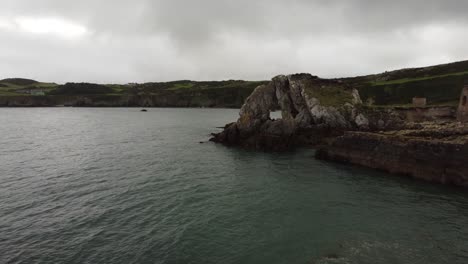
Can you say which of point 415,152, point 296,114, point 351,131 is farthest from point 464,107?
point 296,114

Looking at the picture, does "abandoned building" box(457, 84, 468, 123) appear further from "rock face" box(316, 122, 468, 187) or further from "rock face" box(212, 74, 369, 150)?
"rock face" box(316, 122, 468, 187)

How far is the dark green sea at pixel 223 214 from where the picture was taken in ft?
Result: 57.8

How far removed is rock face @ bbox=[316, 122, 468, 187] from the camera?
29984 mm

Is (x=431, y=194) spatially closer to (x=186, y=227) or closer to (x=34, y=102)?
(x=186, y=227)

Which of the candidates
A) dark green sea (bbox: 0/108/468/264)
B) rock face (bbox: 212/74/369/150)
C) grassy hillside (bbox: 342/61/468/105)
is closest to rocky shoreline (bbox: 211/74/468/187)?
rock face (bbox: 212/74/369/150)

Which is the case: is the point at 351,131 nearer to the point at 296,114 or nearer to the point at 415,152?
the point at 415,152

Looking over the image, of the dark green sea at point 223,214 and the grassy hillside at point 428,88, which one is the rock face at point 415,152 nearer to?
the dark green sea at point 223,214

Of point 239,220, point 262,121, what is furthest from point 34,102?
point 239,220

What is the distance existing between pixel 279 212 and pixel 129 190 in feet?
46.7

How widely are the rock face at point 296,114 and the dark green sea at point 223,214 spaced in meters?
13.9

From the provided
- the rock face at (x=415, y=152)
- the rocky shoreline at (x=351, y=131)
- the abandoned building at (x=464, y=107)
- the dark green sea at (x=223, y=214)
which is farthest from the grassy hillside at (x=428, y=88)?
the dark green sea at (x=223, y=214)

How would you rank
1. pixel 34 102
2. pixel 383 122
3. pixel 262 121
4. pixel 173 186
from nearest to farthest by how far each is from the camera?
pixel 173 186, pixel 383 122, pixel 262 121, pixel 34 102

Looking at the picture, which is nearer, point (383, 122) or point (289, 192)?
point (289, 192)

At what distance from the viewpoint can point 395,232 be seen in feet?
66.0
